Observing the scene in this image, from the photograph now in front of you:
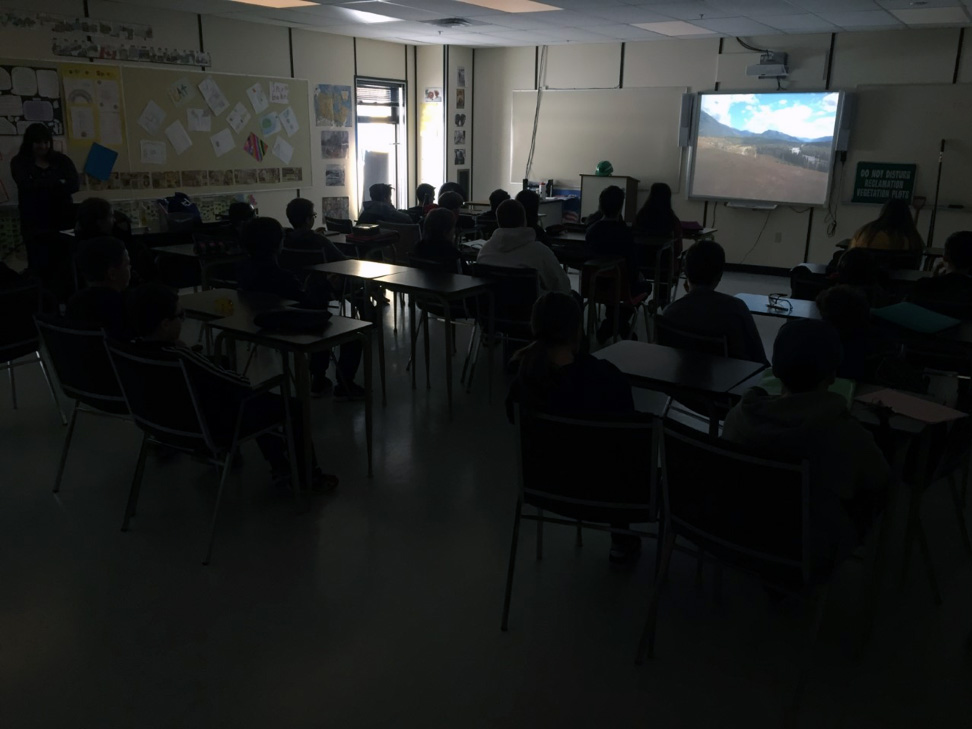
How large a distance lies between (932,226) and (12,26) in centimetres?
875

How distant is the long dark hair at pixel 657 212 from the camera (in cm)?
636

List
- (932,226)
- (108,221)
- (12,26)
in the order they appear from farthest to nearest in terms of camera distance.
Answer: (932,226) → (12,26) → (108,221)

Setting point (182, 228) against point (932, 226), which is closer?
point (182, 228)

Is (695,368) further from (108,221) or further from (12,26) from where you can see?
(12,26)

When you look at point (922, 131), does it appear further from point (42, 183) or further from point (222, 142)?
point (42, 183)

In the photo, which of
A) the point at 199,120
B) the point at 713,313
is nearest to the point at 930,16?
the point at 713,313

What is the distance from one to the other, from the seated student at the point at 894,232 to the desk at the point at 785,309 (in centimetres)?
159

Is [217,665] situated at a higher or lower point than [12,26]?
lower

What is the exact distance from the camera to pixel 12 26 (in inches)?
242

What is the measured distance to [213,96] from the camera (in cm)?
772

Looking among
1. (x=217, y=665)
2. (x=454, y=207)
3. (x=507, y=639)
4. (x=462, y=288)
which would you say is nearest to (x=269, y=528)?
(x=217, y=665)

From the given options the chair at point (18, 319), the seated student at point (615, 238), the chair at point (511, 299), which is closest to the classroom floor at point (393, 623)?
the chair at point (18, 319)

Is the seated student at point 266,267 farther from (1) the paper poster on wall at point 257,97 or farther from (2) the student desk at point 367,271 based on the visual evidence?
(1) the paper poster on wall at point 257,97

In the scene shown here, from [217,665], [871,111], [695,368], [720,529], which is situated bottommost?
[217,665]
